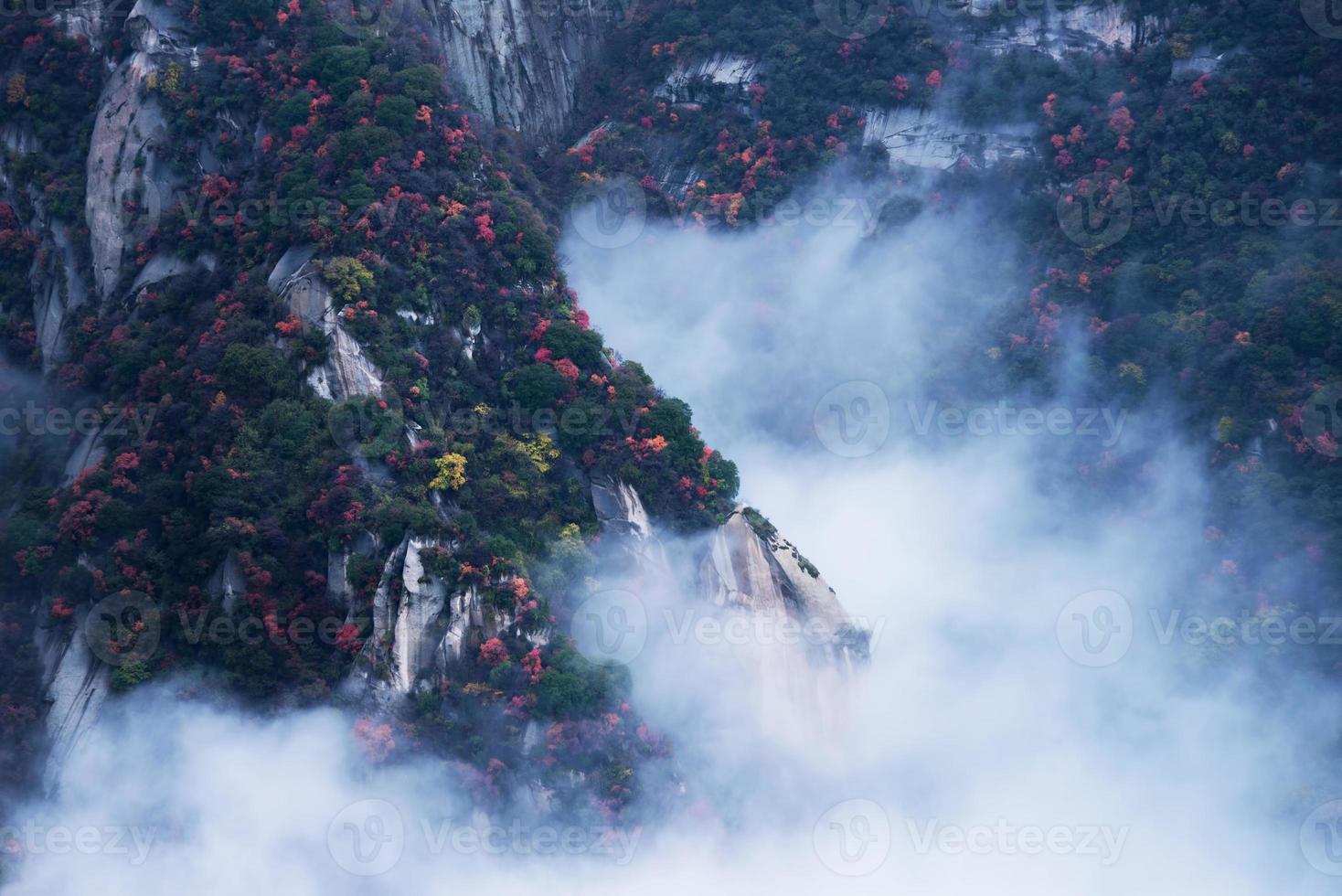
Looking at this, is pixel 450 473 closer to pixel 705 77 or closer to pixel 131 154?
pixel 131 154

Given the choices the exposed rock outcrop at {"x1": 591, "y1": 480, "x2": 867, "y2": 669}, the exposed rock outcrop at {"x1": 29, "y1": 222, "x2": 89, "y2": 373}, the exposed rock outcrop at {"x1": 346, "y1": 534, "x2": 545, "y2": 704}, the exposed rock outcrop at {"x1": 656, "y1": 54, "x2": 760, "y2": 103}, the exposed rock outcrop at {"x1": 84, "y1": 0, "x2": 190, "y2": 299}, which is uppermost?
the exposed rock outcrop at {"x1": 84, "y1": 0, "x2": 190, "y2": 299}

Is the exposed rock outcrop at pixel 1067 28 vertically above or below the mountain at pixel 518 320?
above

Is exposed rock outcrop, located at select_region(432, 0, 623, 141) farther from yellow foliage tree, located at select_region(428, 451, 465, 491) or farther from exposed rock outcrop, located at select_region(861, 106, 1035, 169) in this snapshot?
yellow foliage tree, located at select_region(428, 451, 465, 491)

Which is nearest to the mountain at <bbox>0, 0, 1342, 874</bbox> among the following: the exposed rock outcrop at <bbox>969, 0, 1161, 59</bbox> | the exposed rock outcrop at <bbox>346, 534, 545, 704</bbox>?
the exposed rock outcrop at <bbox>346, 534, 545, 704</bbox>

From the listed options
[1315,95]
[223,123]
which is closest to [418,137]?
[223,123]

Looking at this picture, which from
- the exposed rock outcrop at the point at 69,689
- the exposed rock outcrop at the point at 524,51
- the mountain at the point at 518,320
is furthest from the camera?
the exposed rock outcrop at the point at 524,51

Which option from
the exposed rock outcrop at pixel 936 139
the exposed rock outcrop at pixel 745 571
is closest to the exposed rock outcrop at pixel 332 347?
the exposed rock outcrop at pixel 745 571

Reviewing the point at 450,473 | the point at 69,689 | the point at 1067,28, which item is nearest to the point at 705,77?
the point at 1067,28

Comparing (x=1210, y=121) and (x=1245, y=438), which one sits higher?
(x=1210, y=121)

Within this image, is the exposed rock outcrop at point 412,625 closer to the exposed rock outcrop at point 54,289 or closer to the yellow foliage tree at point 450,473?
the yellow foliage tree at point 450,473

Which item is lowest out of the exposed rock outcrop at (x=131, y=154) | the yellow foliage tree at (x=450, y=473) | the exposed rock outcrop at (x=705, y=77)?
the yellow foliage tree at (x=450, y=473)

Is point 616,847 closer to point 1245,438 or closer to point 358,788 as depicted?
point 358,788
